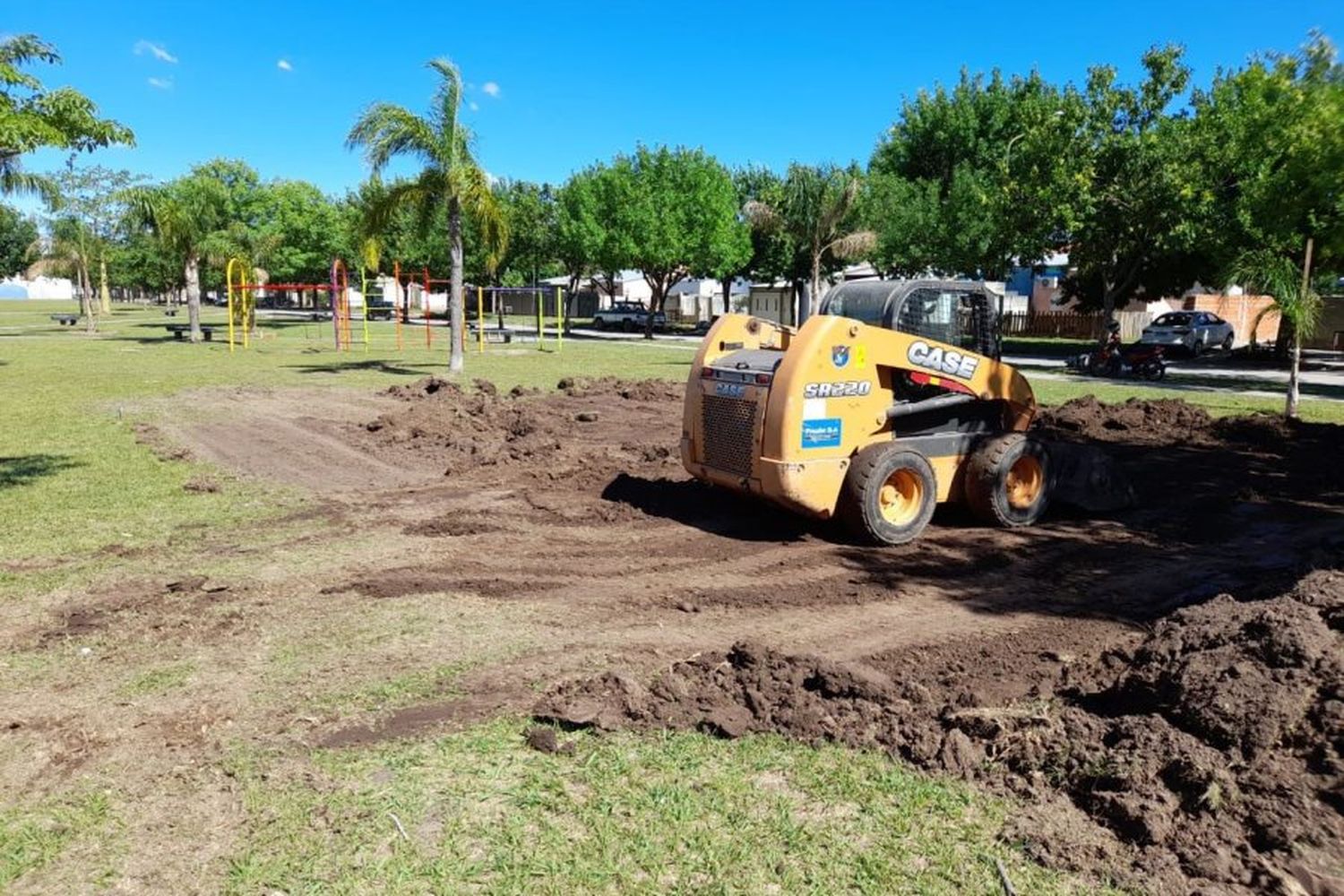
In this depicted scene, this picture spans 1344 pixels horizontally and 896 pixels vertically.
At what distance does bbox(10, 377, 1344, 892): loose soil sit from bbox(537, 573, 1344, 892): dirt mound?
0.01 meters

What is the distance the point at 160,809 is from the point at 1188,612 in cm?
548

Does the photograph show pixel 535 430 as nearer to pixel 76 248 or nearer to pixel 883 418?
pixel 883 418

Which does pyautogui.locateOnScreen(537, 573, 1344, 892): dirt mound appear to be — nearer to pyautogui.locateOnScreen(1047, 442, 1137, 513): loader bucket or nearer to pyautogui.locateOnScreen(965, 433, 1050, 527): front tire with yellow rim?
pyautogui.locateOnScreen(965, 433, 1050, 527): front tire with yellow rim

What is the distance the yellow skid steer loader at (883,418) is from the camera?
7629mm

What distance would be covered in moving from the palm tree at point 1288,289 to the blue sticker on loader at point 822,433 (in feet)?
38.0

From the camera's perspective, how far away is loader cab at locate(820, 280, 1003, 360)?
27.3ft

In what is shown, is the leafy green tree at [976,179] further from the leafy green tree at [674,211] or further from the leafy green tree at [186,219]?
the leafy green tree at [186,219]

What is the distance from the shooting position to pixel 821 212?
36.6 metres

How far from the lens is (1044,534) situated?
8.51 meters

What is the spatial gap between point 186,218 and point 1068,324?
127 ft

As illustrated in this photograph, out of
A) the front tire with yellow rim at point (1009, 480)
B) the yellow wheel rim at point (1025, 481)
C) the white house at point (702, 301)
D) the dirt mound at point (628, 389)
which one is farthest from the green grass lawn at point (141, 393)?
the white house at point (702, 301)

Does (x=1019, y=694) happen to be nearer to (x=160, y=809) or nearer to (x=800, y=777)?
(x=800, y=777)

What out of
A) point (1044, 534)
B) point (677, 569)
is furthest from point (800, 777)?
point (1044, 534)

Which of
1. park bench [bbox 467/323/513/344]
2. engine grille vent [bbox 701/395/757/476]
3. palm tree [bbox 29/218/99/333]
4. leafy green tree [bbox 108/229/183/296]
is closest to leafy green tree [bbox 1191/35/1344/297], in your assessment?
engine grille vent [bbox 701/395/757/476]
